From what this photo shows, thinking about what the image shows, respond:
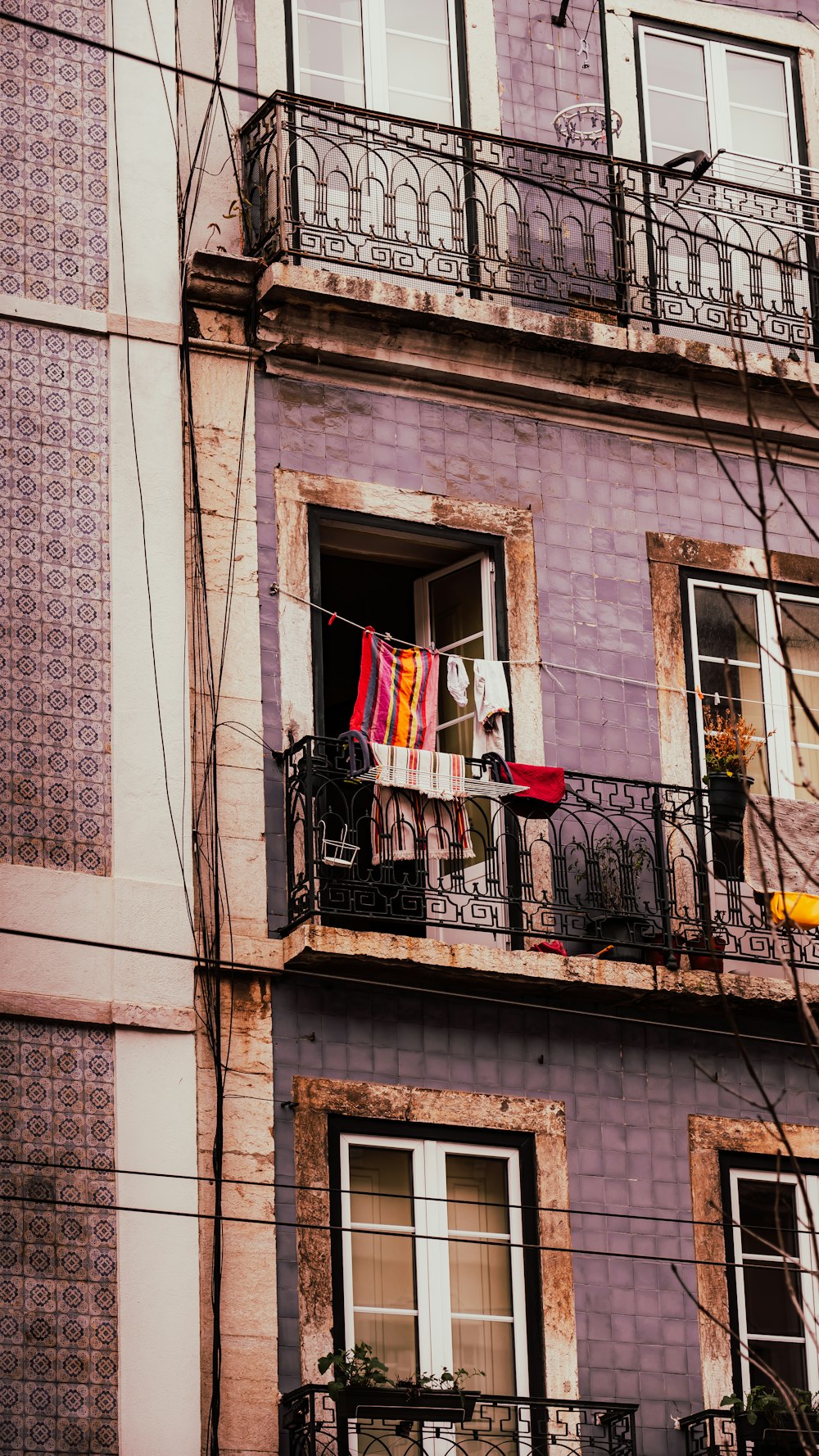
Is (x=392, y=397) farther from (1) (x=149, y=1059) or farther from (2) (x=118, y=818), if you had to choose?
(1) (x=149, y=1059)

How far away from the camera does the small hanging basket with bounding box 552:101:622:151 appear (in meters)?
16.3

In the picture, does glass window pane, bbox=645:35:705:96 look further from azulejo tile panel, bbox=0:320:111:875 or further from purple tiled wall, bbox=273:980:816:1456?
purple tiled wall, bbox=273:980:816:1456

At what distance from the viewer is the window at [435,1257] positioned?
13328 millimetres

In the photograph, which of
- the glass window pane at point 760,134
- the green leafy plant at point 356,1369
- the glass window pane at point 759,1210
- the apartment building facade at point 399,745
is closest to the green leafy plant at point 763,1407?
the apartment building facade at point 399,745

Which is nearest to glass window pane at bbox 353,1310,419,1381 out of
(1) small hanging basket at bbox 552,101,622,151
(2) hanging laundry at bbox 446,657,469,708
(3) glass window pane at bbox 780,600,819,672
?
(2) hanging laundry at bbox 446,657,469,708

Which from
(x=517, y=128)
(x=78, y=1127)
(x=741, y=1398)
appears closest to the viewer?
(x=78, y=1127)

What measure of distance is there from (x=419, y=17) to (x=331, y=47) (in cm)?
70

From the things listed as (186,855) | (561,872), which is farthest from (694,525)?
(186,855)

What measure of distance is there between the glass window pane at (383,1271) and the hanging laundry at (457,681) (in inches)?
122

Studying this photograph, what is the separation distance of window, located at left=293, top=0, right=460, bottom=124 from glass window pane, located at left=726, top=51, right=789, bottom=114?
80.3 inches

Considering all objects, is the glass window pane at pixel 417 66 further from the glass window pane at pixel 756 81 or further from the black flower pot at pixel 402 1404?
the black flower pot at pixel 402 1404

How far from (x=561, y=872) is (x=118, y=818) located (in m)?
2.60

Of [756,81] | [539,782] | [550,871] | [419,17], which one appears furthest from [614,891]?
[756,81]

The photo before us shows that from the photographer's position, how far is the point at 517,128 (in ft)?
53.3
